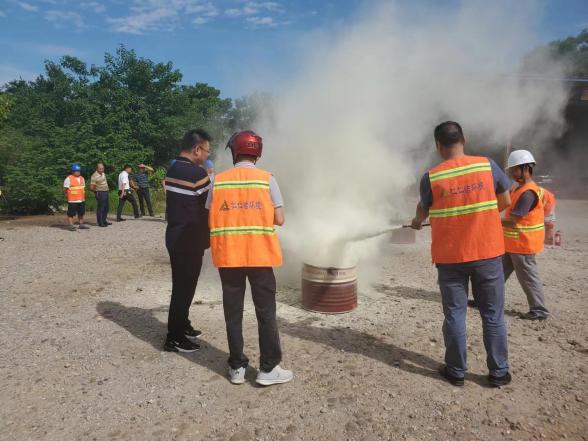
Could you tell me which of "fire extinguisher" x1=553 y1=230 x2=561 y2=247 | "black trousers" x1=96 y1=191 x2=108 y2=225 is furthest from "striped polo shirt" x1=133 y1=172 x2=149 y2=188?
"fire extinguisher" x1=553 y1=230 x2=561 y2=247

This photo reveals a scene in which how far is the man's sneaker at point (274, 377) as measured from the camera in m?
3.26

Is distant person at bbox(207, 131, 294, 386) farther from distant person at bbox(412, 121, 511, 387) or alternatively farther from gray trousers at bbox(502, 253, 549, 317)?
gray trousers at bbox(502, 253, 549, 317)

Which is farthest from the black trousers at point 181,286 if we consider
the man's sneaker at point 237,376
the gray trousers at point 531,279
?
the gray trousers at point 531,279

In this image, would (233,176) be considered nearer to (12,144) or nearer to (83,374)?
(83,374)

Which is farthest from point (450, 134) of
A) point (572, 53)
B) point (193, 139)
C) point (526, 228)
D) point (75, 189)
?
point (572, 53)

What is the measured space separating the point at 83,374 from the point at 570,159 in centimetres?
1960

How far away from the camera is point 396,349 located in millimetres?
3953

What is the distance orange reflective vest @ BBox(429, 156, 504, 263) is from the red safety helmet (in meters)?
1.32

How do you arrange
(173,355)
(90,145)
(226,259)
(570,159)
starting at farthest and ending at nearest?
(90,145), (570,159), (173,355), (226,259)

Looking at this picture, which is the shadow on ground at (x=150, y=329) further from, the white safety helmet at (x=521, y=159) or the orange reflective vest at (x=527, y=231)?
the white safety helmet at (x=521, y=159)

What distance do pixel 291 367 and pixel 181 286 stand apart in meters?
1.17

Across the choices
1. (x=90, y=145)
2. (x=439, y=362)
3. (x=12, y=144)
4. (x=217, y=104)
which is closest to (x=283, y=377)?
(x=439, y=362)

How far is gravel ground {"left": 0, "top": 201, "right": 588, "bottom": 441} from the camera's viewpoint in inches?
111

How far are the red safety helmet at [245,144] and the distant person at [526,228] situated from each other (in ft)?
9.18
